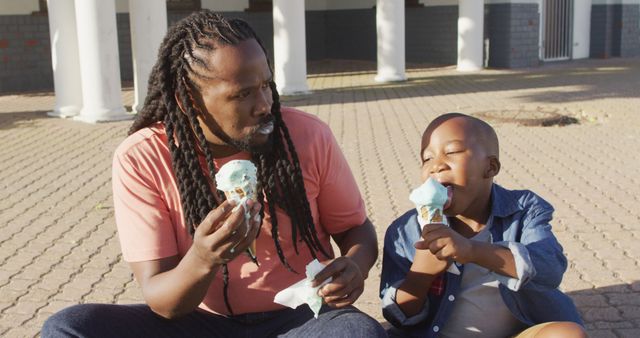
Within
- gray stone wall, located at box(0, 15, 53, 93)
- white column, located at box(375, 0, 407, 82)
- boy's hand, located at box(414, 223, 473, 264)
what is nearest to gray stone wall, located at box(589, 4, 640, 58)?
white column, located at box(375, 0, 407, 82)

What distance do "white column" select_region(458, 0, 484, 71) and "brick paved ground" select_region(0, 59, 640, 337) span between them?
1.99m

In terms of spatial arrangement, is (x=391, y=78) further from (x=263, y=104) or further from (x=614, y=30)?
(x=263, y=104)

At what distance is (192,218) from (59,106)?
34.5 feet

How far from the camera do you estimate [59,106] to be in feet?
41.2

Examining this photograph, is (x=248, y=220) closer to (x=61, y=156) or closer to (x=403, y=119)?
(x=61, y=156)

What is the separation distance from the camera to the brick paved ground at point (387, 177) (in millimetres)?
4785

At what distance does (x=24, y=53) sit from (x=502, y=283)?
1500cm

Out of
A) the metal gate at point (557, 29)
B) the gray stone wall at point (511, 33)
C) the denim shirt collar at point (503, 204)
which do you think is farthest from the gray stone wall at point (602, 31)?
the denim shirt collar at point (503, 204)

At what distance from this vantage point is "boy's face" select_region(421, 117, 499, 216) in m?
2.82

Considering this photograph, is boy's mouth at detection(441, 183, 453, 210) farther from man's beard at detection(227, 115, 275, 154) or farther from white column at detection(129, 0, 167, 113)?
white column at detection(129, 0, 167, 113)

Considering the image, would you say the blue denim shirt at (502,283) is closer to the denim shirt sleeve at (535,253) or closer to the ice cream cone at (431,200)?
the denim shirt sleeve at (535,253)

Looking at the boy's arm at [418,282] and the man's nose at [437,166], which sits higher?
the man's nose at [437,166]

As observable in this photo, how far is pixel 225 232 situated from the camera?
7.48 ft

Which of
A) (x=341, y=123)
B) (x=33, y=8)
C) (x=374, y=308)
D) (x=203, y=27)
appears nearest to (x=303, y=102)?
(x=341, y=123)
